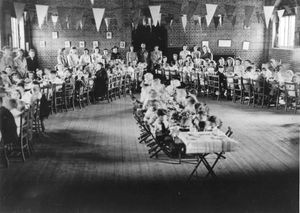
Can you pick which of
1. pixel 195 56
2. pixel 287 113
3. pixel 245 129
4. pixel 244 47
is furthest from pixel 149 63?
pixel 245 129

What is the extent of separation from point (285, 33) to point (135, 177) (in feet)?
46.0

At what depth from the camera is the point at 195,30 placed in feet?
67.8

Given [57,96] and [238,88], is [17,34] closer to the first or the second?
[57,96]

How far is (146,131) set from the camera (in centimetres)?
A: 829

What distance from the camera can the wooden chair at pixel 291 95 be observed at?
11250 mm

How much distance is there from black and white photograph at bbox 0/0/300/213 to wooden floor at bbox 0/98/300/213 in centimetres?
2

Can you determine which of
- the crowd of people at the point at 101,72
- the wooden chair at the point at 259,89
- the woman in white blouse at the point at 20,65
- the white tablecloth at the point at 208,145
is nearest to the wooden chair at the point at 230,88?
the crowd of people at the point at 101,72

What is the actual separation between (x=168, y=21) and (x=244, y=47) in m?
4.07

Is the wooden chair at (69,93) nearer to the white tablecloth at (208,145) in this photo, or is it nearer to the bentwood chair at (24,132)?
the bentwood chair at (24,132)

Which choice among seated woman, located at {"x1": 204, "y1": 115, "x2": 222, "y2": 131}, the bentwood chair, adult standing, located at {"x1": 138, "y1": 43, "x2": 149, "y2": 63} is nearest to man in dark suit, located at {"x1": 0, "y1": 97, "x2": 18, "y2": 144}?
the bentwood chair

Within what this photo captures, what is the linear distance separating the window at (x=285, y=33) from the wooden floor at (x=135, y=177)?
8667mm

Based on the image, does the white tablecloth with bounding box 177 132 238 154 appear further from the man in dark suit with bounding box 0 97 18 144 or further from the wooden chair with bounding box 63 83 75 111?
the wooden chair with bounding box 63 83 75 111

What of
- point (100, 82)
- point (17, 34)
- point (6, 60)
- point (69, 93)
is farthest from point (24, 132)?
point (17, 34)

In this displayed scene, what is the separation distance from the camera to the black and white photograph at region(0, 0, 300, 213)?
18.5ft
